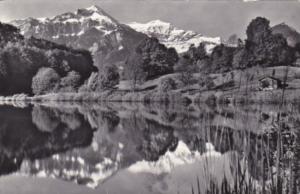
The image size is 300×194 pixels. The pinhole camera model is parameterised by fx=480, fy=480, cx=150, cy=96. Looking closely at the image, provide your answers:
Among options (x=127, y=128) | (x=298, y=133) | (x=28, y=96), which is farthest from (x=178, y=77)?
(x=298, y=133)

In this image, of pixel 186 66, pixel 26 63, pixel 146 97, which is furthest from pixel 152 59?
pixel 146 97

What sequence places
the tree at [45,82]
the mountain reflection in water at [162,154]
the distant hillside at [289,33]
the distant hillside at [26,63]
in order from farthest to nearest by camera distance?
1. the distant hillside at [289,33]
2. the distant hillside at [26,63]
3. the tree at [45,82]
4. the mountain reflection in water at [162,154]

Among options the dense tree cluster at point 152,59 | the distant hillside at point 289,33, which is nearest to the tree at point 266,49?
the dense tree cluster at point 152,59

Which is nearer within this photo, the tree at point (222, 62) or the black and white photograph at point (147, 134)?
the black and white photograph at point (147, 134)

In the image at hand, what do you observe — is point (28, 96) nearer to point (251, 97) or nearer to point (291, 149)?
point (251, 97)

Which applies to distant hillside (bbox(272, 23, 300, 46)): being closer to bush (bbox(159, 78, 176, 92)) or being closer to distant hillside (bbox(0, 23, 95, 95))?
distant hillside (bbox(0, 23, 95, 95))

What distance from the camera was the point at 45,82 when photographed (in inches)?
2677

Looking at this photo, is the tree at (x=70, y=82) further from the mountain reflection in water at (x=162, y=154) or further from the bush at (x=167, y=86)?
the mountain reflection in water at (x=162, y=154)

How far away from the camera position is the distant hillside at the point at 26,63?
232ft

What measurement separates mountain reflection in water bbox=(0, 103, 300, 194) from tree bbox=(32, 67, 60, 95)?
38.9m

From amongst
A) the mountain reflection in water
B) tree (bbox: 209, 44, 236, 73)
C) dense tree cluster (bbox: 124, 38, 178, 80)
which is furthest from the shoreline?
the mountain reflection in water

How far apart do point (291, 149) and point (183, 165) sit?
18.4 feet

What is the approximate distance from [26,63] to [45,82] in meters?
8.49

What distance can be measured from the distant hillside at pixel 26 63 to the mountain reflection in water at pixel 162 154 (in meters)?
42.6
